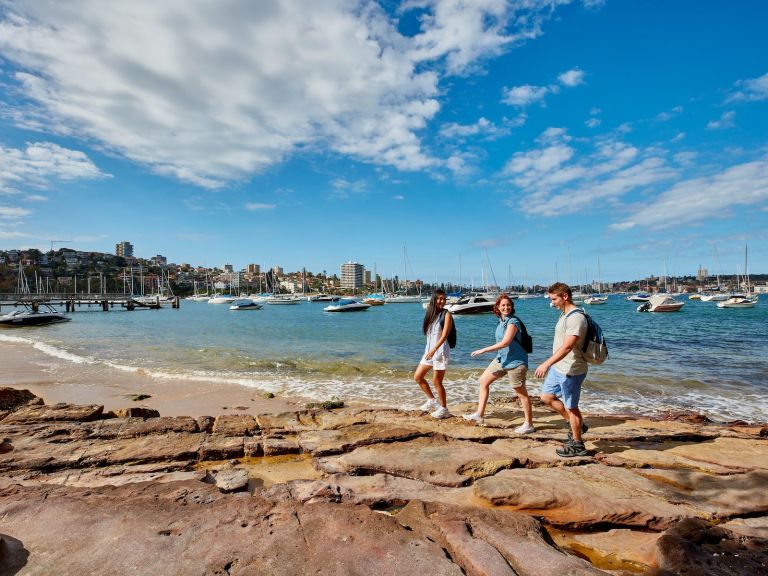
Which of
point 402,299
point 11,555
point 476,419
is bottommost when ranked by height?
point 402,299

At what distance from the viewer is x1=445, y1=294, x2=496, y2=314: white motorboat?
52256 mm

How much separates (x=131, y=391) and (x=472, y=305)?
46.2 meters

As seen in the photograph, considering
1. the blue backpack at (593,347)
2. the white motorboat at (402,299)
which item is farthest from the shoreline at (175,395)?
the white motorboat at (402,299)

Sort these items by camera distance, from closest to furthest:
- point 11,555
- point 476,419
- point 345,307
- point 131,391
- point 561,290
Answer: point 11,555
point 561,290
point 476,419
point 131,391
point 345,307

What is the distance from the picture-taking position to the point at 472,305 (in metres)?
52.9

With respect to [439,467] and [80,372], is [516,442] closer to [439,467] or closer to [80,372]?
[439,467]

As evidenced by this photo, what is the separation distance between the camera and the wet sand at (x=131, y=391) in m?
8.62

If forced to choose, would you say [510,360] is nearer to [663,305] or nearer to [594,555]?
[594,555]

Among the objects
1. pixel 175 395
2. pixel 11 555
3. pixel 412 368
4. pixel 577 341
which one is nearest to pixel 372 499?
pixel 11 555

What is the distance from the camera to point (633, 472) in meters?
4.42

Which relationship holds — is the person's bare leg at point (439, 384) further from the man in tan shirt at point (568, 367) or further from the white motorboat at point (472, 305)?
the white motorboat at point (472, 305)

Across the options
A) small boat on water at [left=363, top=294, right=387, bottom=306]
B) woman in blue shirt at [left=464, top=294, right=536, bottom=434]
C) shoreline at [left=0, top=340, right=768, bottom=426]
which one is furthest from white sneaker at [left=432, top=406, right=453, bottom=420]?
small boat on water at [left=363, top=294, right=387, bottom=306]

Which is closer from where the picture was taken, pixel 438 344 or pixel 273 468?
pixel 273 468

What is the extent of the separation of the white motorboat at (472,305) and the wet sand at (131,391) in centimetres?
4248
